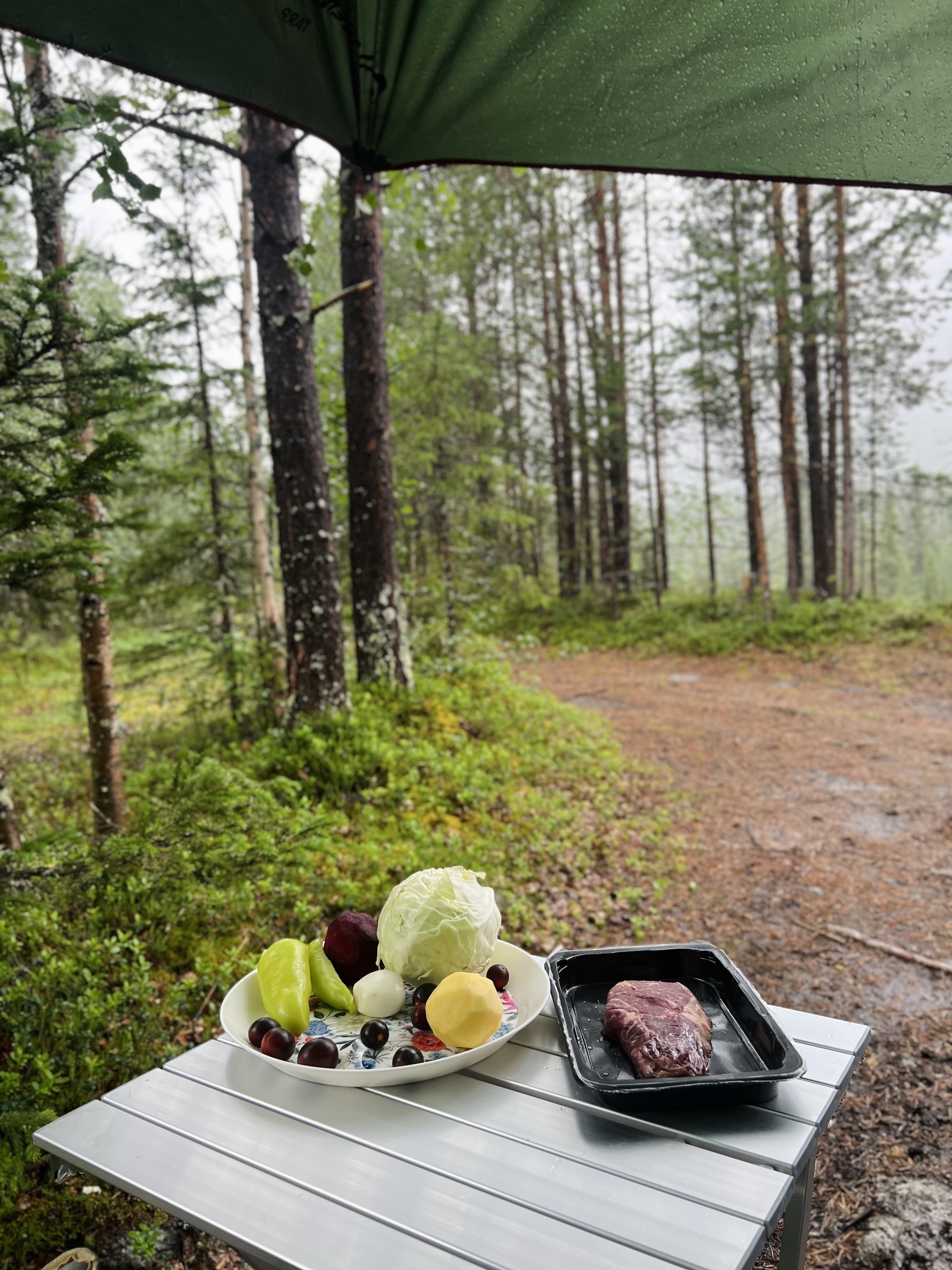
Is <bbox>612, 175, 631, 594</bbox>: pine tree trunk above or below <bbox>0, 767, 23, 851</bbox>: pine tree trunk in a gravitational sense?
above

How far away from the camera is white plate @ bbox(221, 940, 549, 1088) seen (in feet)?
4.94

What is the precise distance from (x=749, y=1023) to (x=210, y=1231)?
1.11m

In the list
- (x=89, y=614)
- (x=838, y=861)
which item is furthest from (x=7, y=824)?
(x=838, y=861)

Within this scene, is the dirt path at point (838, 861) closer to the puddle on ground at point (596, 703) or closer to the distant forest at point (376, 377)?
the puddle on ground at point (596, 703)

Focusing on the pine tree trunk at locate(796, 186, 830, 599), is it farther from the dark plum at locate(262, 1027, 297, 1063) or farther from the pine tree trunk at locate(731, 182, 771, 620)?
the dark plum at locate(262, 1027, 297, 1063)

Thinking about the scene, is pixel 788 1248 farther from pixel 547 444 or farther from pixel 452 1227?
pixel 547 444

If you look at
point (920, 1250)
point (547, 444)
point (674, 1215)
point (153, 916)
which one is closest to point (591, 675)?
point (547, 444)

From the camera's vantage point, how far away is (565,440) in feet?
62.9

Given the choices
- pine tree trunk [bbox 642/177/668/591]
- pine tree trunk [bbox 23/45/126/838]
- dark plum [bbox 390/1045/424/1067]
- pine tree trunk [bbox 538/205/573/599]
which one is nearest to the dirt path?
dark plum [bbox 390/1045/424/1067]

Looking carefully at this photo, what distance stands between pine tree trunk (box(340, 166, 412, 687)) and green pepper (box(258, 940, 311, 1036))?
517 centimetres

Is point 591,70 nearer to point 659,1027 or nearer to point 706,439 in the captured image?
point 659,1027

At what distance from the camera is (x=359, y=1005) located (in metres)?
1.71

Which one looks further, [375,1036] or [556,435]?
[556,435]

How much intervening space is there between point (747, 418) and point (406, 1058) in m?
16.1
